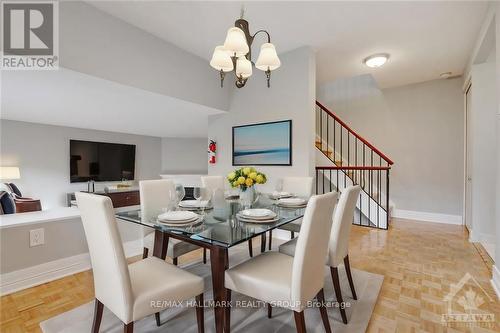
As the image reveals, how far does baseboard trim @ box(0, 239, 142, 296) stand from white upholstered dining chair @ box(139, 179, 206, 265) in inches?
30.1

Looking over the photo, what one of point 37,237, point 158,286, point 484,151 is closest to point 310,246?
point 158,286

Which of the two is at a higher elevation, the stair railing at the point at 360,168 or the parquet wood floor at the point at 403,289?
the stair railing at the point at 360,168

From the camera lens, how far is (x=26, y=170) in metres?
4.25

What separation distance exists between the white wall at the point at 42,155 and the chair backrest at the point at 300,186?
14.9 ft

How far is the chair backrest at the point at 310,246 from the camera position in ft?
3.78

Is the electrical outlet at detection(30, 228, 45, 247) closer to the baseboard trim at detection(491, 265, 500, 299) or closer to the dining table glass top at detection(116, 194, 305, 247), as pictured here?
the dining table glass top at detection(116, 194, 305, 247)

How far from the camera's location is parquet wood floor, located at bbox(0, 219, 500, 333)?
1560 millimetres

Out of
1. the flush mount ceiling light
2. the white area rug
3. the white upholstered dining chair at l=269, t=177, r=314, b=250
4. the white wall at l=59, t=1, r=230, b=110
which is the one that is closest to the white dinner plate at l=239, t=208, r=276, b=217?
the white area rug

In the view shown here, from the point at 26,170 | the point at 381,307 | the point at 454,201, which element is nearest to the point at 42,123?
the point at 26,170

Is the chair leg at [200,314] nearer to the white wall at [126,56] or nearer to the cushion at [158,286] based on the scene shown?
the cushion at [158,286]

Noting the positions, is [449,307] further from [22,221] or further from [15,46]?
[15,46]

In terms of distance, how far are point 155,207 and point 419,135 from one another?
4.89 meters

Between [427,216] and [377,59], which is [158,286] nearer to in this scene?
[377,59]

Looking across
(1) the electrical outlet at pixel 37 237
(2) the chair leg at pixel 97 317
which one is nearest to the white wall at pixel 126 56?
(1) the electrical outlet at pixel 37 237
